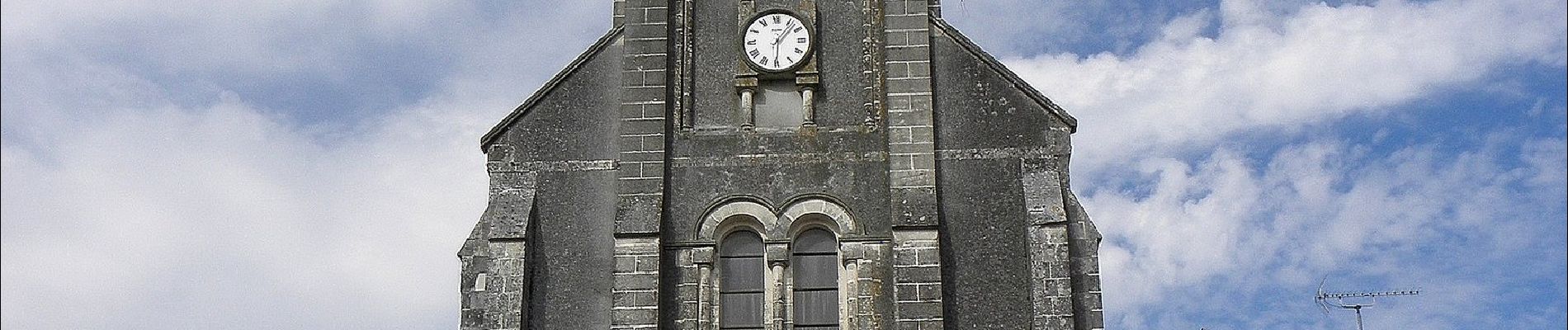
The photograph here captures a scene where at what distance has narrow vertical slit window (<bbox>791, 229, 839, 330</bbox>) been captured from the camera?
22.4 meters

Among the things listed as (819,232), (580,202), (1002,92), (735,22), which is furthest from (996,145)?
(580,202)

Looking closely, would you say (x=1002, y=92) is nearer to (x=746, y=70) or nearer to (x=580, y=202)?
(x=746, y=70)

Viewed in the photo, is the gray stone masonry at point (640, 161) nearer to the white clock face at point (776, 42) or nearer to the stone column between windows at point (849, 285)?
the white clock face at point (776, 42)

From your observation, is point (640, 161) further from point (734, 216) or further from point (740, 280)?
point (740, 280)

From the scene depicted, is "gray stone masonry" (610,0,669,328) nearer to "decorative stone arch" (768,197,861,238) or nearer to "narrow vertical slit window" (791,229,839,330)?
"decorative stone arch" (768,197,861,238)

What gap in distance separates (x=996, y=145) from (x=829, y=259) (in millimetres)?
2698

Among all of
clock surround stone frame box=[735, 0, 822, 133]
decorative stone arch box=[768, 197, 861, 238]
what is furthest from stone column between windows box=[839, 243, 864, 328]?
clock surround stone frame box=[735, 0, 822, 133]

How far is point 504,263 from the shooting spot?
22.1m

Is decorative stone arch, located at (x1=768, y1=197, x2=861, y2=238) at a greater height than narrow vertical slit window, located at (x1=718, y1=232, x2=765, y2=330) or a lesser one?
greater

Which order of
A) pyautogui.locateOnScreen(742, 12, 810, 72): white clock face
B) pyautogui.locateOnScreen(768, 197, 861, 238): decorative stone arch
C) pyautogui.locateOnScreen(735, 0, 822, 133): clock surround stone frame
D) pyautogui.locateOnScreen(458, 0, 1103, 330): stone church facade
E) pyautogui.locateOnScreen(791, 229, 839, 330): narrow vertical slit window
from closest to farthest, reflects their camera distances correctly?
A: pyautogui.locateOnScreen(458, 0, 1103, 330): stone church facade < pyautogui.locateOnScreen(791, 229, 839, 330): narrow vertical slit window < pyautogui.locateOnScreen(768, 197, 861, 238): decorative stone arch < pyautogui.locateOnScreen(735, 0, 822, 133): clock surround stone frame < pyautogui.locateOnScreen(742, 12, 810, 72): white clock face

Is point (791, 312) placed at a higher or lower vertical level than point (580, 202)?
lower

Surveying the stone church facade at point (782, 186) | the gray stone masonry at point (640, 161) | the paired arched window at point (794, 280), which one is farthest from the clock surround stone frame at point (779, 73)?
the paired arched window at point (794, 280)

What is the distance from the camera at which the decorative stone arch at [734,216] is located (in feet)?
74.3

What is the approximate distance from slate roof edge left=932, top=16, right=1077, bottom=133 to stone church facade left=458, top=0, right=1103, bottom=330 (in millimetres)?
25
